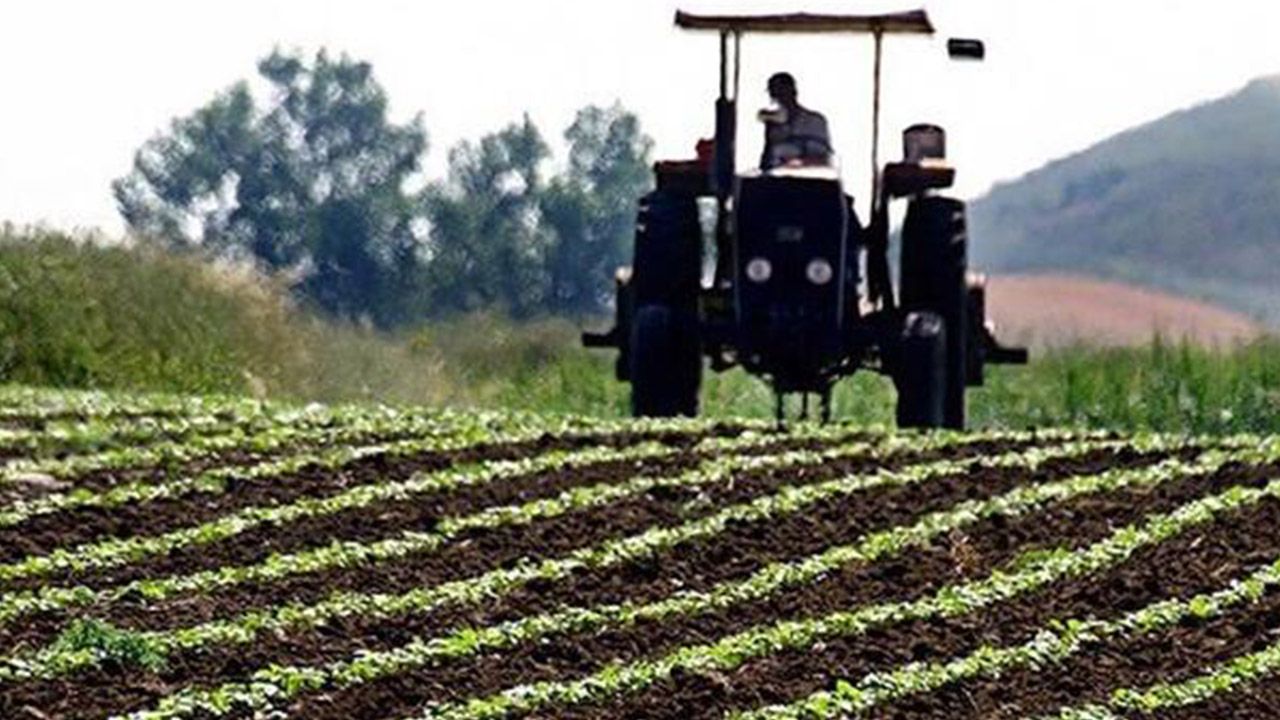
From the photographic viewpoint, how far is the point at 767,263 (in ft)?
59.6

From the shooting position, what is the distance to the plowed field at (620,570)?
34.6 ft

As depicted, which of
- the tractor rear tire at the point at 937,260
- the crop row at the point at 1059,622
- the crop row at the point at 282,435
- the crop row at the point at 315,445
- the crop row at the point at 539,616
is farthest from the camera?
the tractor rear tire at the point at 937,260

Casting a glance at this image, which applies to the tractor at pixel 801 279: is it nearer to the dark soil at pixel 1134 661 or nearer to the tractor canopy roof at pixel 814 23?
the tractor canopy roof at pixel 814 23

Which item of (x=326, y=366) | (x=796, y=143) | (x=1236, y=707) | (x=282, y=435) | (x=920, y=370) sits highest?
(x=796, y=143)

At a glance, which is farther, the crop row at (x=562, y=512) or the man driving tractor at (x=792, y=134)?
the man driving tractor at (x=792, y=134)

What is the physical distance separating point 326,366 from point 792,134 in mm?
9186

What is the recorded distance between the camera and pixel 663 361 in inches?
736

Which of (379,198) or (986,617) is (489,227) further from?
(986,617)

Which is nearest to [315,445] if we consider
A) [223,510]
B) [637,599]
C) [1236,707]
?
[223,510]

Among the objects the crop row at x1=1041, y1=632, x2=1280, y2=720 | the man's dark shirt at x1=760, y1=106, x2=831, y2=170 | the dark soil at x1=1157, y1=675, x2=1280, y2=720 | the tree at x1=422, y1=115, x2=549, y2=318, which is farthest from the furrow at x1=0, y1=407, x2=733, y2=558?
the tree at x1=422, y1=115, x2=549, y2=318

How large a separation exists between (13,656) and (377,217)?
121 ft

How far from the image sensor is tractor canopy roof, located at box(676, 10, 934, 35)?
19125mm

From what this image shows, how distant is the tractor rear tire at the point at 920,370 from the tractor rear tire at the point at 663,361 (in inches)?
37.5

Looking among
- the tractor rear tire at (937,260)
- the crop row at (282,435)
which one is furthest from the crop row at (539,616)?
the tractor rear tire at (937,260)
